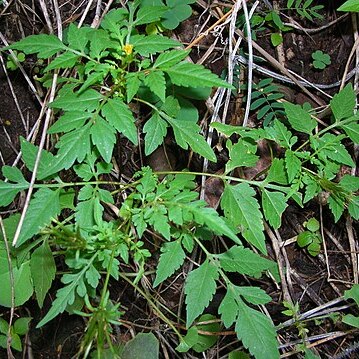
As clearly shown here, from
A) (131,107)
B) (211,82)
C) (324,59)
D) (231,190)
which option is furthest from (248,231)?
(324,59)

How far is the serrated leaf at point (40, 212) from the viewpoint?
165cm

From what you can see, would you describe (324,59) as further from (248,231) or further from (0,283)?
(0,283)

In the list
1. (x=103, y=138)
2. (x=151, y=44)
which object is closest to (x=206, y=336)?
(x=103, y=138)

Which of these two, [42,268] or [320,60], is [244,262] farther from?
[320,60]

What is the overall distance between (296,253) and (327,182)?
0.63m

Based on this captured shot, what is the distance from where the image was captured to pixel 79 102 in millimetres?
1652

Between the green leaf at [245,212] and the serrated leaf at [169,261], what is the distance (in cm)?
21

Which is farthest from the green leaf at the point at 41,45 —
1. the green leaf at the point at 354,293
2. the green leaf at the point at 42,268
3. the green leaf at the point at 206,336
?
the green leaf at the point at 354,293

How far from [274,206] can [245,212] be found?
0.12 m

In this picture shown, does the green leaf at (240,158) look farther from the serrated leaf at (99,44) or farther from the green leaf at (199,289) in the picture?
the serrated leaf at (99,44)

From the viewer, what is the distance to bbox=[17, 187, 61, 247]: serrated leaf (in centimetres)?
165

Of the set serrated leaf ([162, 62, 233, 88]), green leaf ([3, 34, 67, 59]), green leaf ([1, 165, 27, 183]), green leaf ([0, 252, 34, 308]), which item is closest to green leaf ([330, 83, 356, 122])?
serrated leaf ([162, 62, 233, 88])

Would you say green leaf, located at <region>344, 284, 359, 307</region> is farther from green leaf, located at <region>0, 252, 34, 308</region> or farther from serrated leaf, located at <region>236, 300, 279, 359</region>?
green leaf, located at <region>0, 252, 34, 308</region>

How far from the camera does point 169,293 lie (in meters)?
2.25
